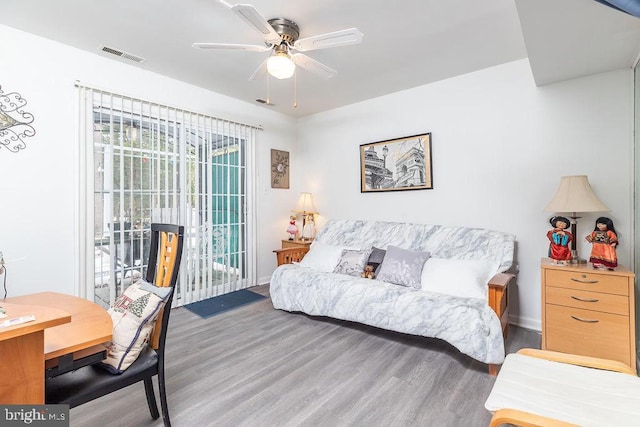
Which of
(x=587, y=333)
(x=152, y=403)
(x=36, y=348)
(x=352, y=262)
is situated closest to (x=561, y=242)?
(x=587, y=333)

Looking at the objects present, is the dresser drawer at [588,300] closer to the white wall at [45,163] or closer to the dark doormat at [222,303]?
the dark doormat at [222,303]

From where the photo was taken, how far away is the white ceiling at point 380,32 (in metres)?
1.90

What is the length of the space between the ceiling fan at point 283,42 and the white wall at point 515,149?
1609 mm

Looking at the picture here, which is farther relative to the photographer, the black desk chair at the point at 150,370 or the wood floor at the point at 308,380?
the wood floor at the point at 308,380

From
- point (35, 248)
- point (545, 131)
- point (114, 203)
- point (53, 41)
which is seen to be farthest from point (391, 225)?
point (53, 41)

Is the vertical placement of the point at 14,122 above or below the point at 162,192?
above

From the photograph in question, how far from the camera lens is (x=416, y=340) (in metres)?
2.65

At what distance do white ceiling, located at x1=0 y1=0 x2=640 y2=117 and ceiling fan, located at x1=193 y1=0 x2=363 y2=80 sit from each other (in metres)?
0.11

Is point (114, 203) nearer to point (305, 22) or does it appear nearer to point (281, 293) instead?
point (281, 293)

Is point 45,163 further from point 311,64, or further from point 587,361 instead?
point 587,361

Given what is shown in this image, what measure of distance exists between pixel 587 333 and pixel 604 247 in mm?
642

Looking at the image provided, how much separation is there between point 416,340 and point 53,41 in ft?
13.5

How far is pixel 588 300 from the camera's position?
2.15 m

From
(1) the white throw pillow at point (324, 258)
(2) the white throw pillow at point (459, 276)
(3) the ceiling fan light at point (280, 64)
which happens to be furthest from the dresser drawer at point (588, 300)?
(3) the ceiling fan light at point (280, 64)
